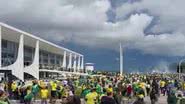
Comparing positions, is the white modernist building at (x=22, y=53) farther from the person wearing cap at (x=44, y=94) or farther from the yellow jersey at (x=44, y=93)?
the yellow jersey at (x=44, y=93)

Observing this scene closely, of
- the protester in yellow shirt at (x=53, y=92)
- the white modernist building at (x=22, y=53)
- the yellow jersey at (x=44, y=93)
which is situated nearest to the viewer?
the yellow jersey at (x=44, y=93)

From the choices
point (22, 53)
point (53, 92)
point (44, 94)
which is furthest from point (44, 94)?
point (22, 53)

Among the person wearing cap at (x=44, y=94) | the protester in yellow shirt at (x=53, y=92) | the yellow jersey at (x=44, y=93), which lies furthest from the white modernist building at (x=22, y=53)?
the yellow jersey at (x=44, y=93)

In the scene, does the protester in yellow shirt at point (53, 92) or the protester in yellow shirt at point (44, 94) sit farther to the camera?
the protester in yellow shirt at point (53, 92)

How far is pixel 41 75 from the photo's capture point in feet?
281

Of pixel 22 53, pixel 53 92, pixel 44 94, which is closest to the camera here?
pixel 44 94

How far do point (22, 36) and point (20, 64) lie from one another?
200 inches

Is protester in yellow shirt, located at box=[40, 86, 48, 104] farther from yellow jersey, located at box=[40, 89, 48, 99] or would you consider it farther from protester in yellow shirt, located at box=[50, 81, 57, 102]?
protester in yellow shirt, located at box=[50, 81, 57, 102]

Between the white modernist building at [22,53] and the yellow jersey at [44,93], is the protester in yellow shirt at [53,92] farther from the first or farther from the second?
the white modernist building at [22,53]

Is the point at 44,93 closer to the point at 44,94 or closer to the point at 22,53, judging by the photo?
the point at 44,94

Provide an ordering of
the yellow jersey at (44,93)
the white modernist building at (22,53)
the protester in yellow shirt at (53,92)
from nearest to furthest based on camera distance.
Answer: the yellow jersey at (44,93) < the protester in yellow shirt at (53,92) < the white modernist building at (22,53)

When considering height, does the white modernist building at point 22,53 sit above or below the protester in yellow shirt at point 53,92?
above

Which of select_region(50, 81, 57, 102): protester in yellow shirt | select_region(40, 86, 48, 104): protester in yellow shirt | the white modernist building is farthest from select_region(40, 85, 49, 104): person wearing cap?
the white modernist building

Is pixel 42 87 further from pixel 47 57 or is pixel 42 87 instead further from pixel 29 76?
pixel 47 57
